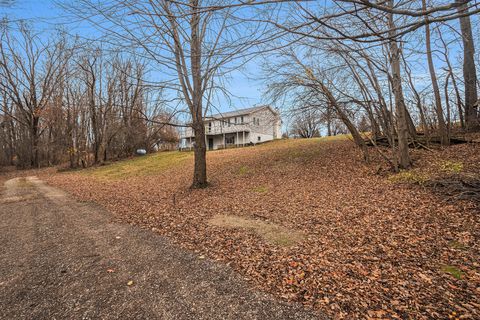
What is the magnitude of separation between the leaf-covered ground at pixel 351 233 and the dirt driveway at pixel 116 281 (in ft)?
1.19

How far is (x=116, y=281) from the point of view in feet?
10.3

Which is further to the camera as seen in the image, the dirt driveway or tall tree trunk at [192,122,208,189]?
tall tree trunk at [192,122,208,189]

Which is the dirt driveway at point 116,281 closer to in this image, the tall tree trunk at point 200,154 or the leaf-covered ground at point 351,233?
the leaf-covered ground at point 351,233

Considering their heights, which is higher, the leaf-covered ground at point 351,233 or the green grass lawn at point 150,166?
the green grass lawn at point 150,166

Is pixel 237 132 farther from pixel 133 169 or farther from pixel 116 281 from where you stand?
pixel 116 281

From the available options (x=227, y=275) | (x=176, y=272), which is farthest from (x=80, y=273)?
(x=227, y=275)

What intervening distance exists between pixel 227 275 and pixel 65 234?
4.05 meters

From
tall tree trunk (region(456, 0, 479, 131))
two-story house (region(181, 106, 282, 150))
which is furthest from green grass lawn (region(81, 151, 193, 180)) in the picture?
tall tree trunk (region(456, 0, 479, 131))

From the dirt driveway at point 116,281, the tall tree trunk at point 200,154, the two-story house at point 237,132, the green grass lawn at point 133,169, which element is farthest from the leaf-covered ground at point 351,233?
the two-story house at point 237,132

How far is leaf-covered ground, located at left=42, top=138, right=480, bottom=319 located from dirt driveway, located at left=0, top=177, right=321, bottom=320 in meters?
0.36

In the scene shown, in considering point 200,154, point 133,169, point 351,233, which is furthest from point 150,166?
point 351,233

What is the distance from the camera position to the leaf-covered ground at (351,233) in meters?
2.68

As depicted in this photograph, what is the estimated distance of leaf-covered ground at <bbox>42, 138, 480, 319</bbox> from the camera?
2678 millimetres

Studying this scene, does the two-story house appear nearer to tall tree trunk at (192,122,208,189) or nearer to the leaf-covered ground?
tall tree trunk at (192,122,208,189)
